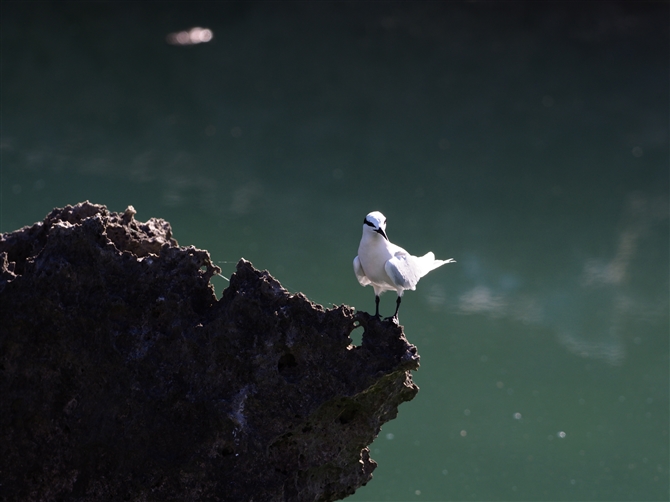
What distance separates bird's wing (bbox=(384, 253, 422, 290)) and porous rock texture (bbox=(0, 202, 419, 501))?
10.9 inches

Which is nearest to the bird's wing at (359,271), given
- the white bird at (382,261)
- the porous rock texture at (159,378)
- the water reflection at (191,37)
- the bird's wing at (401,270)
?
the white bird at (382,261)

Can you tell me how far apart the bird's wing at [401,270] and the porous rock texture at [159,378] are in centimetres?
28

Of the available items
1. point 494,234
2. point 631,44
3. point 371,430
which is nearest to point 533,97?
point 631,44

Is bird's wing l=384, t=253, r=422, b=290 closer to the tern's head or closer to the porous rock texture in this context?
the tern's head

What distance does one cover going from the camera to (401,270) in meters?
2.60

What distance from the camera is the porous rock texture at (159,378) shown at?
7.44ft

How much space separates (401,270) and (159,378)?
79cm

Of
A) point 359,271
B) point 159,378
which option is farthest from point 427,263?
point 159,378

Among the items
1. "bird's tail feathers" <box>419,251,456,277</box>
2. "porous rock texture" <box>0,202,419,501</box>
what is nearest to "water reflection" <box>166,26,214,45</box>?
"bird's tail feathers" <box>419,251,456,277</box>

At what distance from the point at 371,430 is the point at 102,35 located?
5.57 m

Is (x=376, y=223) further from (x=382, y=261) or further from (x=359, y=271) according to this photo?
(x=359, y=271)

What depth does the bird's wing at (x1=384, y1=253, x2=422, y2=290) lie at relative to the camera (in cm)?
258

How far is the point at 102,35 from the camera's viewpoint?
7070 mm

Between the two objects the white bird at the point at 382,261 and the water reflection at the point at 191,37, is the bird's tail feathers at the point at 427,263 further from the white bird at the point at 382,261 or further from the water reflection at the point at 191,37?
the water reflection at the point at 191,37
